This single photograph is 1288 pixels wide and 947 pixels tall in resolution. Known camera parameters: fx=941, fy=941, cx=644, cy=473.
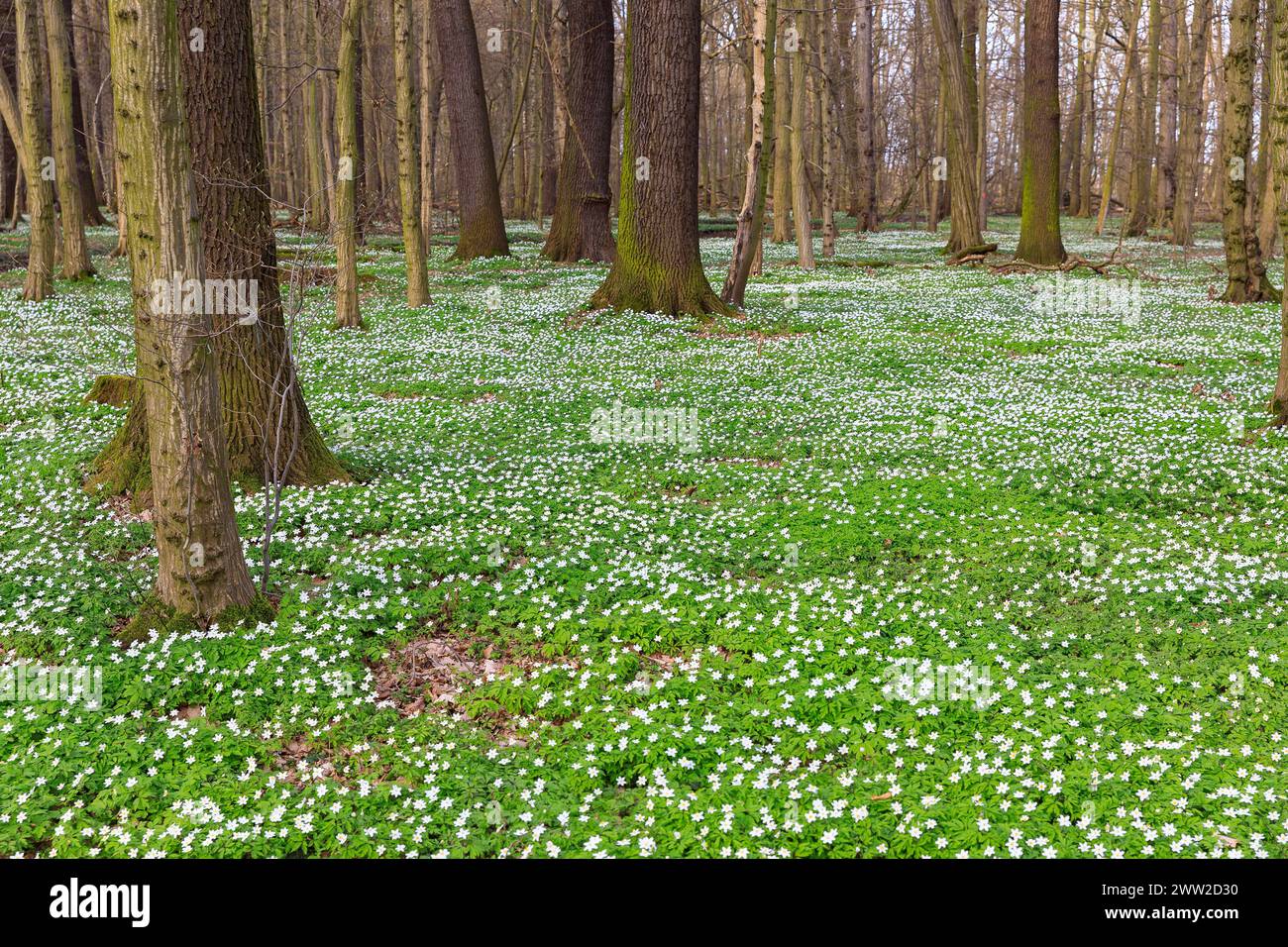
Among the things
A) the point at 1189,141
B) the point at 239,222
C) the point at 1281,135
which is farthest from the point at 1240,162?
the point at 239,222

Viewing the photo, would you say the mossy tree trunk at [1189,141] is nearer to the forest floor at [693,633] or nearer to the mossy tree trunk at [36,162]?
the forest floor at [693,633]

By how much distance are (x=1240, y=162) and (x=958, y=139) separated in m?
12.7

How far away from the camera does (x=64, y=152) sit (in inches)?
795

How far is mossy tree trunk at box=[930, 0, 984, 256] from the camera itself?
29266 millimetres

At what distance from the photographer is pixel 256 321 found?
8641mm

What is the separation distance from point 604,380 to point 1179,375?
8.23 metres

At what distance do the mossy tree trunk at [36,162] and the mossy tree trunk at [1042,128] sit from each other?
22311mm

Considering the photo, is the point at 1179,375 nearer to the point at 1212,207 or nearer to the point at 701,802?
the point at 701,802

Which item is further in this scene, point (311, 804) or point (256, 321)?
point (256, 321)

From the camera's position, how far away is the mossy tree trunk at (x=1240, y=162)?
18.3 meters

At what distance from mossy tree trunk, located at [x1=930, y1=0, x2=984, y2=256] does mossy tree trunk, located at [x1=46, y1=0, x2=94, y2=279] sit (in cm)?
2341

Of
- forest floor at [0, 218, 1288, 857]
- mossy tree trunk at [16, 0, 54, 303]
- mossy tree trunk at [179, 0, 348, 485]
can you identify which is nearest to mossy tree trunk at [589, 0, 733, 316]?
forest floor at [0, 218, 1288, 857]

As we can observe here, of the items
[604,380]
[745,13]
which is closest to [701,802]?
[604,380]

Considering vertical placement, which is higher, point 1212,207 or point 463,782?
point 1212,207
